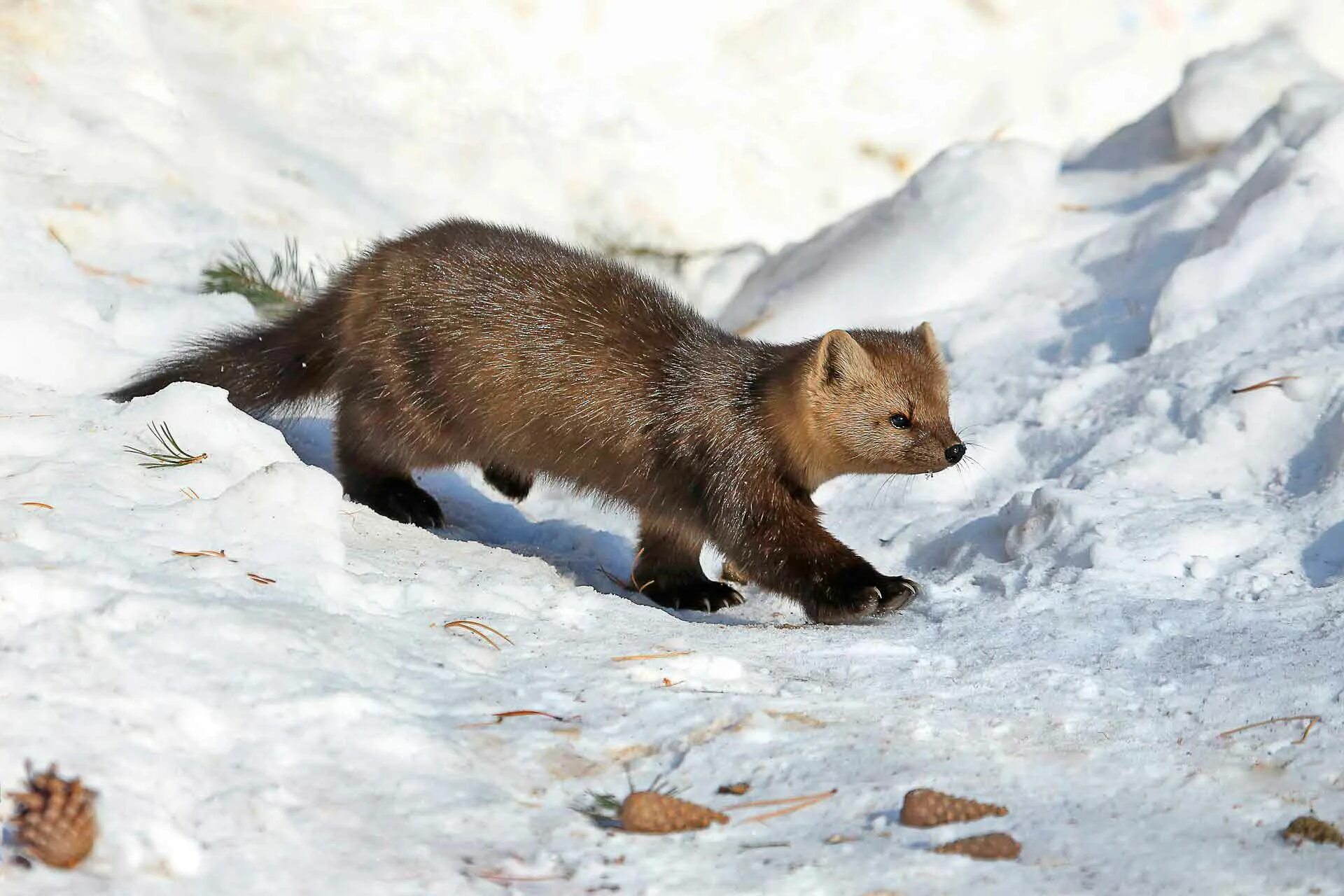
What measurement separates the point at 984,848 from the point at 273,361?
3727 millimetres

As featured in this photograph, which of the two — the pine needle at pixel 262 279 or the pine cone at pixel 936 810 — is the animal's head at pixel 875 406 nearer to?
the pine cone at pixel 936 810

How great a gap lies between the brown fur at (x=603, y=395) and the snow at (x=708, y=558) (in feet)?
1.09

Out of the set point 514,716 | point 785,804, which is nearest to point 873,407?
point 514,716

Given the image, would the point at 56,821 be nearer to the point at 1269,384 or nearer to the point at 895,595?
the point at 895,595

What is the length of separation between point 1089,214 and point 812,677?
4.30 meters

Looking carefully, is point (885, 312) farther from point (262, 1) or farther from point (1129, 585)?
point (262, 1)

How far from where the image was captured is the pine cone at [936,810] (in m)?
2.46

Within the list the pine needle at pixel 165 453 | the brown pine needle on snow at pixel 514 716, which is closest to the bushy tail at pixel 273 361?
the pine needle at pixel 165 453

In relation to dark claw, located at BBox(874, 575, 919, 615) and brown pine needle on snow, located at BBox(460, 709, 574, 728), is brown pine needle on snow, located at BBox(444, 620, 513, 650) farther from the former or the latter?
dark claw, located at BBox(874, 575, 919, 615)

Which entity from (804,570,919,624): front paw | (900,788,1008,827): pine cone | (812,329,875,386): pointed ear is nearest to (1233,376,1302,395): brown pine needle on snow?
(812,329,875,386): pointed ear

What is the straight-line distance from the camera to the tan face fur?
14.9ft

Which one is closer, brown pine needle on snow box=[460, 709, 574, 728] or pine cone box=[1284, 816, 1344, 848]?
pine cone box=[1284, 816, 1344, 848]

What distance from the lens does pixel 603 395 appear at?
4855 mm

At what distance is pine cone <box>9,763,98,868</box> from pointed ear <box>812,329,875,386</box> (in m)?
2.84
